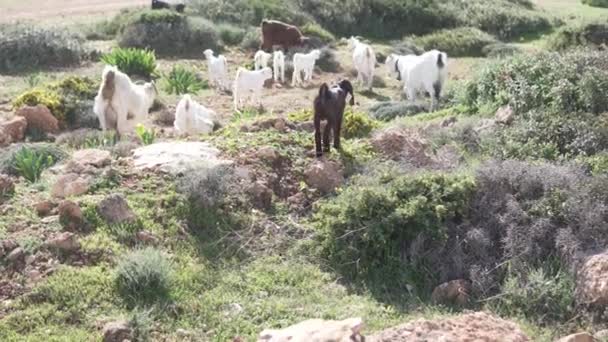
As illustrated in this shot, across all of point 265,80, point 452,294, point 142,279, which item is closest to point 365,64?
point 265,80

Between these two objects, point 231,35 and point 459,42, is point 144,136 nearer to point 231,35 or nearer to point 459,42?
point 231,35

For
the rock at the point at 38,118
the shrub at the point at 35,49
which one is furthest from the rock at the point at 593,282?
the shrub at the point at 35,49

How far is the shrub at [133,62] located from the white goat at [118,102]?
6.32 m

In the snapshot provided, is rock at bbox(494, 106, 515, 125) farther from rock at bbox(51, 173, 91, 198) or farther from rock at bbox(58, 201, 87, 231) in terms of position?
rock at bbox(58, 201, 87, 231)

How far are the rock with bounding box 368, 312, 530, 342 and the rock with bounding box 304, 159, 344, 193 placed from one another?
3058mm

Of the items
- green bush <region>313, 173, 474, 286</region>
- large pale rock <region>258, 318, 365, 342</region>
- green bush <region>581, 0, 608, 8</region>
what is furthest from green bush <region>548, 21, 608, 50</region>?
large pale rock <region>258, 318, 365, 342</region>

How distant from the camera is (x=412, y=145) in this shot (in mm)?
9344

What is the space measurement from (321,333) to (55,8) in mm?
26328

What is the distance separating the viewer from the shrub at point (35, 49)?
63.3 feet

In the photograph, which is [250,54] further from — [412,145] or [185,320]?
[185,320]

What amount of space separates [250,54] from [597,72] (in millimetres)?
13510

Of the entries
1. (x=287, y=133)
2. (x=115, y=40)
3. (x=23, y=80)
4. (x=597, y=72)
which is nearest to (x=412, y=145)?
(x=287, y=133)

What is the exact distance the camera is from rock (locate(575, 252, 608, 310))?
259 inches

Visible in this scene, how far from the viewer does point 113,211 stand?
25.1 feet
